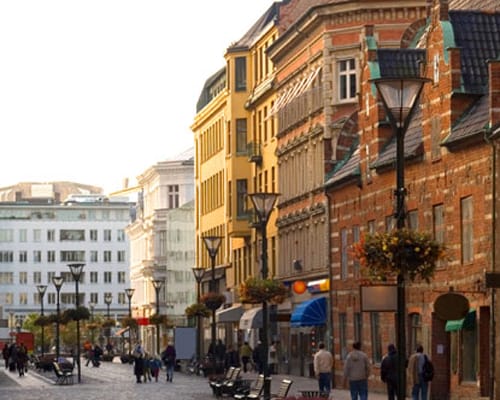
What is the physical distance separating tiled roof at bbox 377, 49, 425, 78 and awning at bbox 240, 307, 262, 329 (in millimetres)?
29487

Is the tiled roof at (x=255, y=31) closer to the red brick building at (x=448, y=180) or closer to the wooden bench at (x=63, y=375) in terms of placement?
the wooden bench at (x=63, y=375)

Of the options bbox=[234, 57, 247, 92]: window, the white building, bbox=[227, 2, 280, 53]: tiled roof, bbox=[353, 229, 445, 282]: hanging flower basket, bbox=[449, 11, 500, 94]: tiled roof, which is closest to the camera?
bbox=[353, 229, 445, 282]: hanging flower basket

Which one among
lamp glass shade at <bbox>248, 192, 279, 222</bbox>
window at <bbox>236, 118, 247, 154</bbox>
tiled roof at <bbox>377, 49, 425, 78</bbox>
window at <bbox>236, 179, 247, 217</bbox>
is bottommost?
lamp glass shade at <bbox>248, 192, 279, 222</bbox>

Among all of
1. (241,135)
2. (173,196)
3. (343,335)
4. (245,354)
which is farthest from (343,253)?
(173,196)

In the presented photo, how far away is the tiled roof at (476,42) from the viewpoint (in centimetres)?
5084

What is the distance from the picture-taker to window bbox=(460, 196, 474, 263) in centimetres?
4872

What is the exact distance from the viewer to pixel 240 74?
4045 inches

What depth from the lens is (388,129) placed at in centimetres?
5966

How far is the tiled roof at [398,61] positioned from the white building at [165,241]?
277 ft

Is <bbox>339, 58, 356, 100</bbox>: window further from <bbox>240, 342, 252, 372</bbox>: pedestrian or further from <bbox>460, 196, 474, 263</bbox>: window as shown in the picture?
<bbox>460, 196, 474, 263</bbox>: window

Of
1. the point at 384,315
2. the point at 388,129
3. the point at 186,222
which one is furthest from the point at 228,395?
the point at 186,222

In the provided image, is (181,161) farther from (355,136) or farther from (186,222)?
(355,136)

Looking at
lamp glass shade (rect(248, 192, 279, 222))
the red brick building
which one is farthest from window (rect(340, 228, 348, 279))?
lamp glass shade (rect(248, 192, 279, 222))

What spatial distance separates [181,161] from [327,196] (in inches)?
3514
